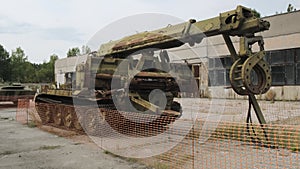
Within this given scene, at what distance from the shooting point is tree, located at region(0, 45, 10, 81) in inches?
2636

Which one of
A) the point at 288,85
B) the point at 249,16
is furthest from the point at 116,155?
the point at 288,85

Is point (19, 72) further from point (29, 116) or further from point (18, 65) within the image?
point (29, 116)

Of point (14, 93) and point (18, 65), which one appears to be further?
point (18, 65)

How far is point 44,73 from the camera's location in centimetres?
6706

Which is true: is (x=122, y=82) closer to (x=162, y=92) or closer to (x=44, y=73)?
(x=162, y=92)

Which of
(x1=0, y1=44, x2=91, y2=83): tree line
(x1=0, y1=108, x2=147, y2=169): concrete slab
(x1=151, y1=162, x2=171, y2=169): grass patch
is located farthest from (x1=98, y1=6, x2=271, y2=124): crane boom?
(x1=0, y1=44, x2=91, y2=83): tree line

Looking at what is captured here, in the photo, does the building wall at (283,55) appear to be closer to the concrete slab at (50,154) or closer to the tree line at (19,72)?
the concrete slab at (50,154)

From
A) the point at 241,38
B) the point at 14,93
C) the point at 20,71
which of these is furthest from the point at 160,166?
the point at 20,71

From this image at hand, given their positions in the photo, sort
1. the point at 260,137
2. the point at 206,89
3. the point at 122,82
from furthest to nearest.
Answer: the point at 206,89 → the point at 122,82 → the point at 260,137

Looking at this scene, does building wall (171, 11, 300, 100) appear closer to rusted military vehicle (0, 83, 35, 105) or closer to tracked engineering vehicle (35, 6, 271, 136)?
tracked engineering vehicle (35, 6, 271, 136)

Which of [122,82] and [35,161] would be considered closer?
[35,161]

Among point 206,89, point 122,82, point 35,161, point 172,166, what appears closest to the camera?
point 172,166

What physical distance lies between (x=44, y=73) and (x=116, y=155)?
211 feet

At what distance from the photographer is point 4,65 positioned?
68875 millimetres
